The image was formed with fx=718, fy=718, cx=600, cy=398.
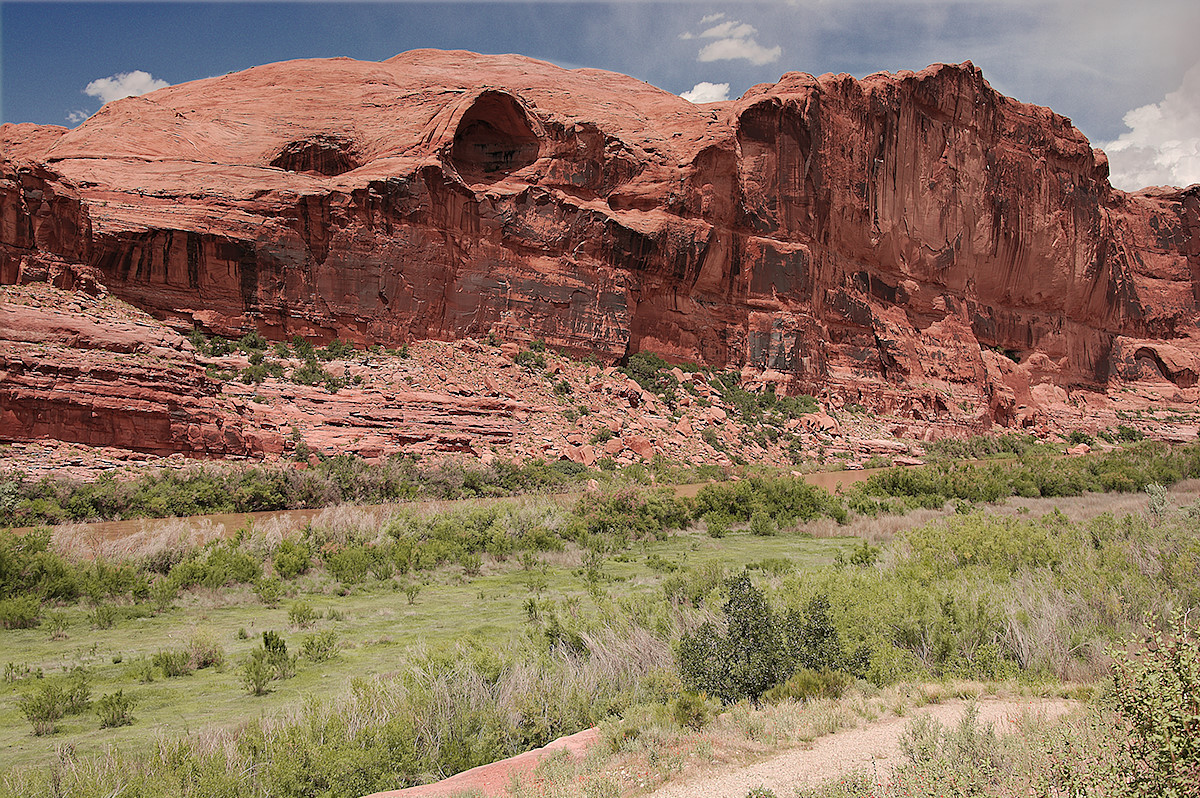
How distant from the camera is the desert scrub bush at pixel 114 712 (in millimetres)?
6688

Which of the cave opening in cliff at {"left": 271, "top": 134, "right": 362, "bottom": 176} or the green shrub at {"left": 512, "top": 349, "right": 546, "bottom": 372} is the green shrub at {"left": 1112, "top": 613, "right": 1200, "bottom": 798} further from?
the cave opening in cliff at {"left": 271, "top": 134, "right": 362, "bottom": 176}

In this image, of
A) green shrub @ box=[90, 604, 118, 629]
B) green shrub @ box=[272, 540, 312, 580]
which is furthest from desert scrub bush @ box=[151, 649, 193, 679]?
green shrub @ box=[272, 540, 312, 580]

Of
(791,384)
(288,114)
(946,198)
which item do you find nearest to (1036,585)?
(791,384)

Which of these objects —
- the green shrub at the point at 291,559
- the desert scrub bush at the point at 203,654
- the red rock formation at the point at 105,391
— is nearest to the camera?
the desert scrub bush at the point at 203,654

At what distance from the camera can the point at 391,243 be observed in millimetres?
35125

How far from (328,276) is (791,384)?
28170mm

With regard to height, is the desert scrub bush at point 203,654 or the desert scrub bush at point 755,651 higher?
the desert scrub bush at point 755,651

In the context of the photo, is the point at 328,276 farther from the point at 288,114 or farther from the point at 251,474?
the point at 288,114

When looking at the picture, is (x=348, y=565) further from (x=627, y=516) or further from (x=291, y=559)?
(x=627, y=516)

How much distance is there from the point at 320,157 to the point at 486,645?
127ft

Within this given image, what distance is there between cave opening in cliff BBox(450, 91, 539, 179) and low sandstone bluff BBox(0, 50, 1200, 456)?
141 millimetres

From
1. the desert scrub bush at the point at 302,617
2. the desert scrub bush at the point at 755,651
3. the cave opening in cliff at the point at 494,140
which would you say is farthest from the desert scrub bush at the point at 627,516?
the cave opening in cliff at the point at 494,140

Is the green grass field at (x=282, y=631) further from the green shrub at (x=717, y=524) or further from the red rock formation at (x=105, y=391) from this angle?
the red rock formation at (x=105, y=391)

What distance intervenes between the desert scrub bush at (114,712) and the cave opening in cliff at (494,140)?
3764cm
